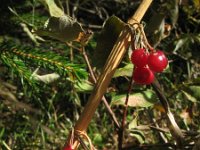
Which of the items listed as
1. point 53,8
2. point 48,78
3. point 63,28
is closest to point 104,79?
point 63,28

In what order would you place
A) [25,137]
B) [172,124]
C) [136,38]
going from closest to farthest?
[136,38]
[172,124]
[25,137]

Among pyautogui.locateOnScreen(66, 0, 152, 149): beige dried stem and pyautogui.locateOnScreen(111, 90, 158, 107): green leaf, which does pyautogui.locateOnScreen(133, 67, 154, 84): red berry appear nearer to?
pyautogui.locateOnScreen(66, 0, 152, 149): beige dried stem

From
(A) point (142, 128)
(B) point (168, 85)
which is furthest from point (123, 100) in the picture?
(B) point (168, 85)

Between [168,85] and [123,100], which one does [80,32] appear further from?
[168,85]

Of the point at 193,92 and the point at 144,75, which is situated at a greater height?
the point at 144,75

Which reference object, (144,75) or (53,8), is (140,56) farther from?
(53,8)

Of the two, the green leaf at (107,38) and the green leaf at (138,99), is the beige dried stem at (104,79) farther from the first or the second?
the green leaf at (138,99)
